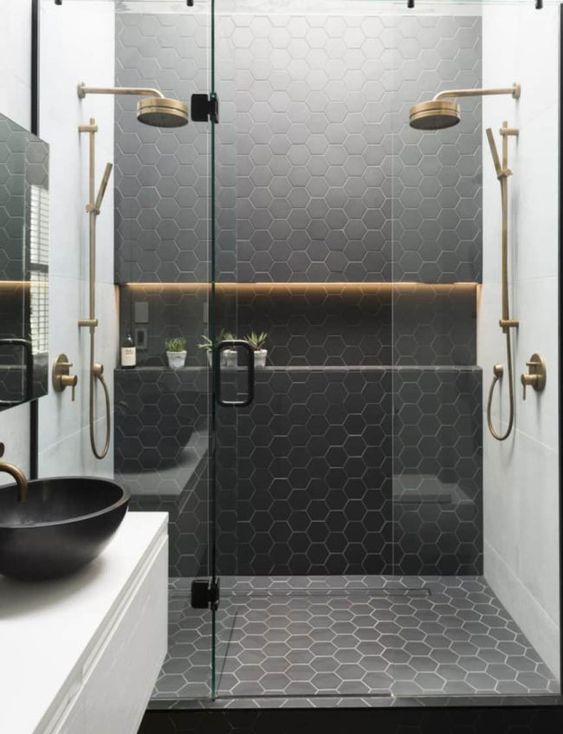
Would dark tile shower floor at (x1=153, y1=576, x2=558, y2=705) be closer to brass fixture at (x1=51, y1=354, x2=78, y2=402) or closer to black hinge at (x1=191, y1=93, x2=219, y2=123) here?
brass fixture at (x1=51, y1=354, x2=78, y2=402)

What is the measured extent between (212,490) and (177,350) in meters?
0.53

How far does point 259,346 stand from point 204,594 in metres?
1.50

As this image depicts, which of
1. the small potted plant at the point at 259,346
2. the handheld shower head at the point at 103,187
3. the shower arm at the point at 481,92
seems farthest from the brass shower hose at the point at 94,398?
the shower arm at the point at 481,92

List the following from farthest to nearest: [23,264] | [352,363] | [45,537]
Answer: [352,363]
[23,264]
[45,537]

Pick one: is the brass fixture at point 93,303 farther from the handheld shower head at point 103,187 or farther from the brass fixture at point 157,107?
the brass fixture at point 157,107

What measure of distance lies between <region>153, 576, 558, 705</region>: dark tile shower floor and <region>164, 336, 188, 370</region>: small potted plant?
0.77 metres

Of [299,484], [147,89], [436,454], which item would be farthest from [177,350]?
[299,484]

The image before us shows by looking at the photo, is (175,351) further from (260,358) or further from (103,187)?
(260,358)

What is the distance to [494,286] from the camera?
2.59m

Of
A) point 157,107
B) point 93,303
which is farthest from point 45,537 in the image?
point 157,107

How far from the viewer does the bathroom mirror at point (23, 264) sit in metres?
1.92

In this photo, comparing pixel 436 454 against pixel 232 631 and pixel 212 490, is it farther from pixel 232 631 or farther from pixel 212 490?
pixel 232 631

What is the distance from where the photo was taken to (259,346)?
3566mm

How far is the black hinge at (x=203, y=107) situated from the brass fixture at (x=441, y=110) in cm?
82
